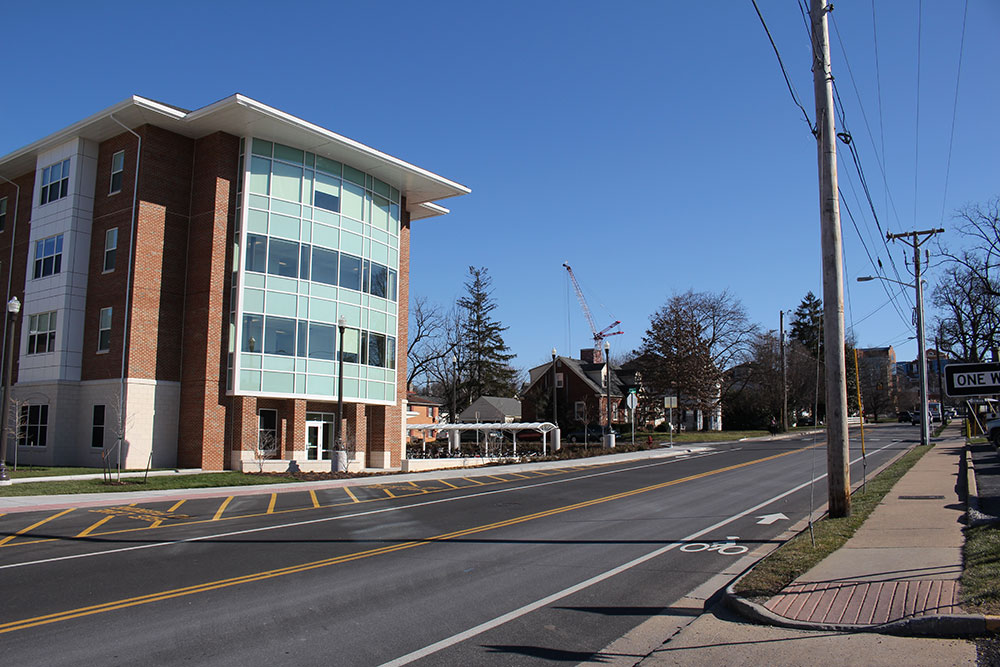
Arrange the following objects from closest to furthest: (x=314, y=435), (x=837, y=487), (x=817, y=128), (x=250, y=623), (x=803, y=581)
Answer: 1. (x=250, y=623)
2. (x=803, y=581)
3. (x=837, y=487)
4. (x=817, y=128)
5. (x=314, y=435)

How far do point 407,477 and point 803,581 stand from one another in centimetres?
1975

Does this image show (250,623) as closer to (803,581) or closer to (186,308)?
(803,581)

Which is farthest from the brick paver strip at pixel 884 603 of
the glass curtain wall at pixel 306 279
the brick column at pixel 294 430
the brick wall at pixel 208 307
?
the brick column at pixel 294 430

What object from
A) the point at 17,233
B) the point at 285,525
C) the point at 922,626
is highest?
the point at 17,233

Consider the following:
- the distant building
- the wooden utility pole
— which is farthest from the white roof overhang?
the distant building

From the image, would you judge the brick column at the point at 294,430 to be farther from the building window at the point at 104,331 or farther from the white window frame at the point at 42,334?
the white window frame at the point at 42,334

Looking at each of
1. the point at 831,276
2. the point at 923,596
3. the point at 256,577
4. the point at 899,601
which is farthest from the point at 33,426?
the point at 923,596

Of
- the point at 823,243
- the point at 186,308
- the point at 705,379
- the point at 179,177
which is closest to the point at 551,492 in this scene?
the point at 823,243

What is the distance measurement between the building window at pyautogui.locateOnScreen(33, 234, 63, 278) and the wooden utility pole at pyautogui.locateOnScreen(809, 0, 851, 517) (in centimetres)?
3200

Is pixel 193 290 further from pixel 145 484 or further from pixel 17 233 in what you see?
pixel 17 233

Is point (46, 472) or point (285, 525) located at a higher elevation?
point (285, 525)

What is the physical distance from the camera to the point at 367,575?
9.26 metres

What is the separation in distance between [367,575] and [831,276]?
946cm

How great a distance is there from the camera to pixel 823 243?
499 inches
